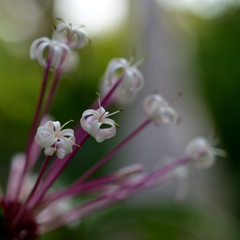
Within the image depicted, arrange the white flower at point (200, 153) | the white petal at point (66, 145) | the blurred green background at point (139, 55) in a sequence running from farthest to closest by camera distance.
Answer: the blurred green background at point (139, 55)
the white flower at point (200, 153)
the white petal at point (66, 145)

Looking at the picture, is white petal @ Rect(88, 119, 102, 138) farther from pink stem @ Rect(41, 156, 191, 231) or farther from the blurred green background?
the blurred green background

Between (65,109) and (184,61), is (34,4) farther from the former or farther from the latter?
(184,61)

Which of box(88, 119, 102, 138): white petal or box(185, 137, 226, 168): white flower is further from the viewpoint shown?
box(185, 137, 226, 168): white flower

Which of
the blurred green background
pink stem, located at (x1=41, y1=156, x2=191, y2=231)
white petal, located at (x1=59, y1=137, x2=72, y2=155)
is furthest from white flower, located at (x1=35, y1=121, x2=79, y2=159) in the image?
the blurred green background

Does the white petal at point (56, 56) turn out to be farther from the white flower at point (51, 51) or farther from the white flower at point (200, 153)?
the white flower at point (200, 153)

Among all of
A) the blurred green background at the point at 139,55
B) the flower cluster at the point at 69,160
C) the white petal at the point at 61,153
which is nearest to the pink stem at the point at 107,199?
the flower cluster at the point at 69,160

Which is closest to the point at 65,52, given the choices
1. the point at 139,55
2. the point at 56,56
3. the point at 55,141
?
the point at 56,56
